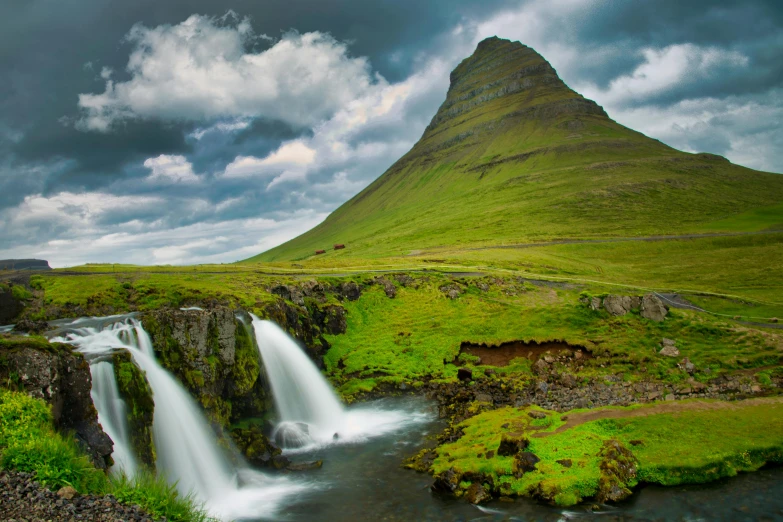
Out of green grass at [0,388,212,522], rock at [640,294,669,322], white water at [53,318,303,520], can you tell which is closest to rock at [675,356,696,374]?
rock at [640,294,669,322]

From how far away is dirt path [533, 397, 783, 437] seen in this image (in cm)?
2853

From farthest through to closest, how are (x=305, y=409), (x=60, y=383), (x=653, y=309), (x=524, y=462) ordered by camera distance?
(x=653, y=309)
(x=305, y=409)
(x=524, y=462)
(x=60, y=383)

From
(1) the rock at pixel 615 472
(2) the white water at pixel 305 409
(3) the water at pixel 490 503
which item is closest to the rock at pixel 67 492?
(3) the water at pixel 490 503

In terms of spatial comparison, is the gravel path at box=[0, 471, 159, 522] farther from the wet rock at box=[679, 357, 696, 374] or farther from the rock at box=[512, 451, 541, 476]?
the wet rock at box=[679, 357, 696, 374]

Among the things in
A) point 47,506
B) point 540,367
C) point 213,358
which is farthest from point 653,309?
point 47,506

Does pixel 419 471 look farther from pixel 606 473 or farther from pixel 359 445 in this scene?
pixel 606 473

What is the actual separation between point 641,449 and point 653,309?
29.2 meters

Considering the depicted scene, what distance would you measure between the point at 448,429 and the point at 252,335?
55.7ft

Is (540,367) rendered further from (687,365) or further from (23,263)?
(23,263)

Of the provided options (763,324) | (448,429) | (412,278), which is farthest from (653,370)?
Result: (412,278)

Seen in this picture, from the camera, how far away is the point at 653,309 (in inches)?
1949

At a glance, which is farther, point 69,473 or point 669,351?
point 669,351

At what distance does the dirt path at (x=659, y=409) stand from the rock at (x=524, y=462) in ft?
10.4

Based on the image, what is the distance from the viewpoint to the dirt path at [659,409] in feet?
93.6
